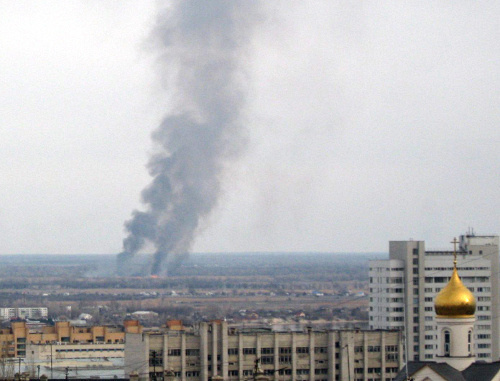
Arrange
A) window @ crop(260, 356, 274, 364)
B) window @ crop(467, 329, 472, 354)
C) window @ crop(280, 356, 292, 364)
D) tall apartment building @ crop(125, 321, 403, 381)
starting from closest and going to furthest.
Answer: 1. window @ crop(467, 329, 472, 354)
2. tall apartment building @ crop(125, 321, 403, 381)
3. window @ crop(260, 356, 274, 364)
4. window @ crop(280, 356, 292, 364)

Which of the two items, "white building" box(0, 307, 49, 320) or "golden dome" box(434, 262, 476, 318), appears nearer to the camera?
"golden dome" box(434, 262, 476, 318)

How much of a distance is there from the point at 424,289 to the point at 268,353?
2405 centimetres

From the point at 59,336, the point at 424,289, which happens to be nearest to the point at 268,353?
the point at 424,289

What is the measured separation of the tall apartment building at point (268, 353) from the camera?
68062 mm

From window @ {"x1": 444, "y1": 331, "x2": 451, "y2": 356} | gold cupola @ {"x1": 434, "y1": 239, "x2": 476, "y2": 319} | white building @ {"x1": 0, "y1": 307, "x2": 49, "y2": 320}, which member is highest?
gold cupola @ {"x1": 434, "y1": 239, "x2": 476, "y2": 319}

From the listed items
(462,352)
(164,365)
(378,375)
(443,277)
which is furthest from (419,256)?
(462,352)

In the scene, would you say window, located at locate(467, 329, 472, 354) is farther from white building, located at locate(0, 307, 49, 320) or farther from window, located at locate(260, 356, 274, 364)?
white building, located at locate(0, 307, 49, 320)

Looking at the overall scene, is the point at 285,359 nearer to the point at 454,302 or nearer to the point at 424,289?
the point at 454,302

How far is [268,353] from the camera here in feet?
228

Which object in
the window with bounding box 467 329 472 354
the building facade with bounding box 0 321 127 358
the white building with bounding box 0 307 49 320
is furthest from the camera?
the white building with bounding box 0 307 49 320

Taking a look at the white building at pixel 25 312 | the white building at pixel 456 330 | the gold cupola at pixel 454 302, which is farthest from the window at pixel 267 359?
the white building at pixel 25 312

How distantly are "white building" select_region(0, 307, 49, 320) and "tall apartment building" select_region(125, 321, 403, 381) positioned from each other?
83103 millimetres

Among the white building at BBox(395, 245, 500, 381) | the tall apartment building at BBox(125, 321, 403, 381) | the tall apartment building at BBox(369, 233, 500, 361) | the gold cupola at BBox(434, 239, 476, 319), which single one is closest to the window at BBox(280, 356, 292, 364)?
the tall apartment building at BBox(125, 321, 403, 381)

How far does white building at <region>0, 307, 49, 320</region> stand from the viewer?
154m
